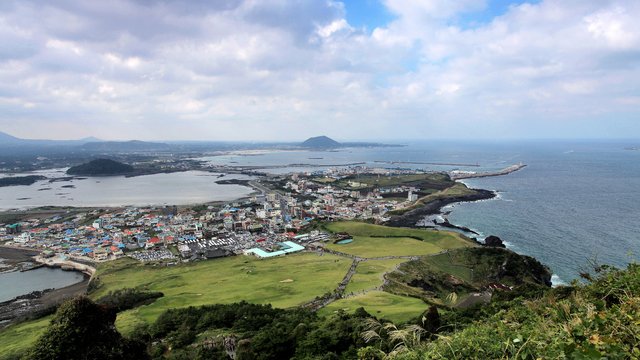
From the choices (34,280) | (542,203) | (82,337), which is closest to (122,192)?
(34,280)

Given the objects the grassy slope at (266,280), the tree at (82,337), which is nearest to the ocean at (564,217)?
the grassy slope at (266,280)

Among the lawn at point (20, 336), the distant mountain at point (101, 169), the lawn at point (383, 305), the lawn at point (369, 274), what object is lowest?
the lawn at point (20, 336)

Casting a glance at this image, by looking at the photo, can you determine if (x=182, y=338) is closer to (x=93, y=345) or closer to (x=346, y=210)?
(x=93, y=345)

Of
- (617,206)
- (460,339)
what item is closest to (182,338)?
(460,339)

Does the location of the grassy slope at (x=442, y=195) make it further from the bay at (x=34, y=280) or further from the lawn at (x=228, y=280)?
the bay at (x=34, y=280)

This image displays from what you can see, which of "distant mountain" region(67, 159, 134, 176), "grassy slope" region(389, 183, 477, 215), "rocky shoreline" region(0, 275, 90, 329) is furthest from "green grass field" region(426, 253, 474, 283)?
"distant mountain" region(67, 159, 134, 176)

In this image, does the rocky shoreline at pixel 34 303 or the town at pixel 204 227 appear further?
the town at pixel 204 227
